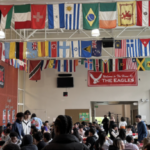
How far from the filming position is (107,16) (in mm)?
10047

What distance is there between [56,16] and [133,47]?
4.45m

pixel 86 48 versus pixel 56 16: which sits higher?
pixel 56 16

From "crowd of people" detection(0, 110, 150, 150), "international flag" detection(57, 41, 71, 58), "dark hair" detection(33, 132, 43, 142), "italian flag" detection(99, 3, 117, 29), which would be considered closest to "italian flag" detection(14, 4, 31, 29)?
"international flag" detection(57, 41, 71, 58)

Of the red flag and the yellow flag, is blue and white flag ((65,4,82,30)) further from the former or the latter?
the yellow flag

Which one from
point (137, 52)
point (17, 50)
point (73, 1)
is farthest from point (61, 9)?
point (137, 52)

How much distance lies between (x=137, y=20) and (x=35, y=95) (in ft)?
40.3

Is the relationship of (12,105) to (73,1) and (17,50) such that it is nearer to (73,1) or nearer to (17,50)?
(17,50)

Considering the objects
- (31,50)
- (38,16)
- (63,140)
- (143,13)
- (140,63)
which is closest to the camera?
(63,140)

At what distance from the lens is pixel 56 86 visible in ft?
66.0

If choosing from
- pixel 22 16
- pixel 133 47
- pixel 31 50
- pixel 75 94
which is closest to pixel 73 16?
pixel 22 16

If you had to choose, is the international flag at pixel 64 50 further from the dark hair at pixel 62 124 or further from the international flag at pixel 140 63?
the dark hair at pixel 62 124

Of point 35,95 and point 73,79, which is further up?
point 73,79

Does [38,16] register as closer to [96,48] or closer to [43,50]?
[43,50]

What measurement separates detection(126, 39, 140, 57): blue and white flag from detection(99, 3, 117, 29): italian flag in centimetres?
285
